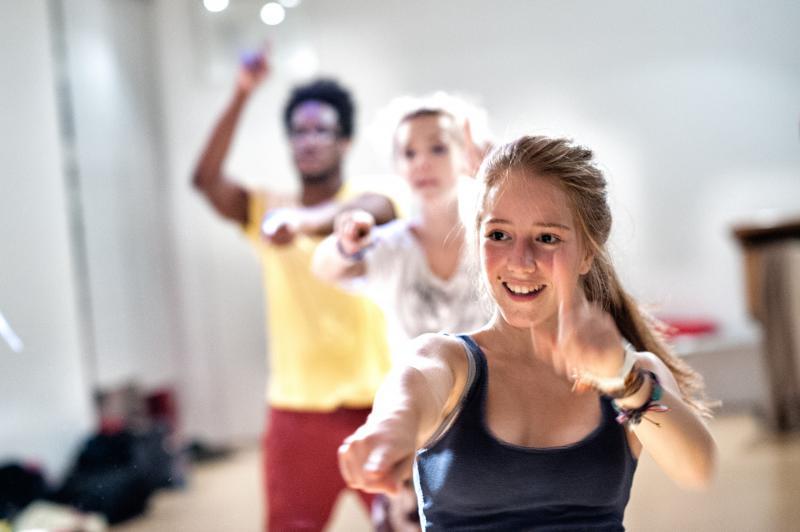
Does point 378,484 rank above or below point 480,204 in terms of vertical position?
below

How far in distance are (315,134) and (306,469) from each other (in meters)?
0.78

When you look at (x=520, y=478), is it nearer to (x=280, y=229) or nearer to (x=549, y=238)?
(x=549, y=238)

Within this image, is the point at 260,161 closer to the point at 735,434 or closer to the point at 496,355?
the point at 735,434

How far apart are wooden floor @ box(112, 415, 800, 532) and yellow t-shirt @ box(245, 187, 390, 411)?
652 millimetres

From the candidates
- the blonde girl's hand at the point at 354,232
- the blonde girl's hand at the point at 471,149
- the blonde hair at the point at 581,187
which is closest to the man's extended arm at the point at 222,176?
the blonde girl's hand at the point at 354,232

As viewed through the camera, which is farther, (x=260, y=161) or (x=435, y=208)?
(x=260, y=161)

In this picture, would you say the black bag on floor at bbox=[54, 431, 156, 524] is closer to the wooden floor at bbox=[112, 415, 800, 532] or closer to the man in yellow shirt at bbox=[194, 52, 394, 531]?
the wooden floor at bbox=[112, 415, 800, 532]

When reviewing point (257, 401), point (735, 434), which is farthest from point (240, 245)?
point (735, 434)

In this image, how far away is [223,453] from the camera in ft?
14.5

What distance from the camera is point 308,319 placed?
7.37 ft

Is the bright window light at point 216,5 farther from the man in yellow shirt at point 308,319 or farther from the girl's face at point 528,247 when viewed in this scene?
the girl's face at point 528,247

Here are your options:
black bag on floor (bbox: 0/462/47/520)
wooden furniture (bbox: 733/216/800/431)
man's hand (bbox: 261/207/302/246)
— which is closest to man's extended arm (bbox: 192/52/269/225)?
man's hand (bbox: 261/207/302/246)

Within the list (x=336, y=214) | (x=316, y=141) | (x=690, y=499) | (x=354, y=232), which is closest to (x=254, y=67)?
(x=316, y=141)

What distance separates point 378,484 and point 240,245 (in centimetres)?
403
